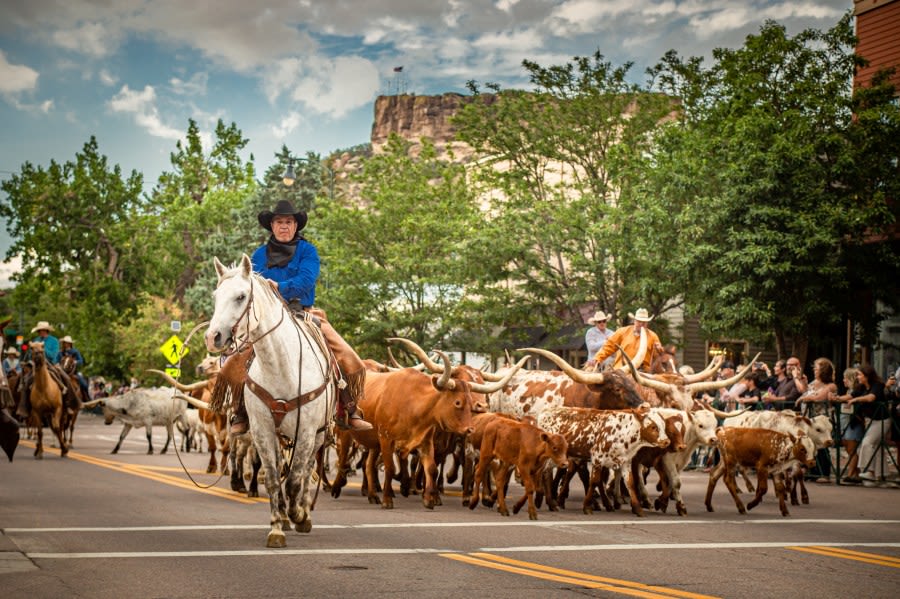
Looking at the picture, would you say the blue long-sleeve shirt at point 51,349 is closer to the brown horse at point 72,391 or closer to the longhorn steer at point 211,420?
the brown horse at point 72,391

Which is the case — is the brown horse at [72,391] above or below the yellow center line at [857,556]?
above

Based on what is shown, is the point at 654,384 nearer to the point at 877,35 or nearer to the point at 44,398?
the point at 44,398

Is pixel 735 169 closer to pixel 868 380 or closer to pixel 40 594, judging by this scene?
pixel 868 380

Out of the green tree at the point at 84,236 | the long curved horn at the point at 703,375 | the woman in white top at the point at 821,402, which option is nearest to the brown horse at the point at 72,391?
the long curved horn at the point at 703,375

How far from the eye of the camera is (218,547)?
10891mm

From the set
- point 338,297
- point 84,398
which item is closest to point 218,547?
point 84,398

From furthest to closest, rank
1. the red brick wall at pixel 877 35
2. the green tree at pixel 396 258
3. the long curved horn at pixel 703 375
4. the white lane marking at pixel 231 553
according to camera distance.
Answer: the green tree at pixel 396 258 → the red brick wall at pixel 877 35 → the long curved horn at pixel 703 375 → the white lane marking at pixel 231 553

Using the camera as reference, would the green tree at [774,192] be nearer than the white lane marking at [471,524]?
No

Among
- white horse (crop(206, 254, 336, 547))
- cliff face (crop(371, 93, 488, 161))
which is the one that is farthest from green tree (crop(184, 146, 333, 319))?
cliff face (crop(371, 93, 488, 161))

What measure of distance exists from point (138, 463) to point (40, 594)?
49.4ft

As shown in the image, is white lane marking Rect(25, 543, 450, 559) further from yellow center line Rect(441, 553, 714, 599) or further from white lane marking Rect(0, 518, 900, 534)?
white lane marking Rect(0, 518, 900, 534)

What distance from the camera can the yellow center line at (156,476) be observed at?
16172 mm

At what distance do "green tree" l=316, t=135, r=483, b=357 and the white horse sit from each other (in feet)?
95.0

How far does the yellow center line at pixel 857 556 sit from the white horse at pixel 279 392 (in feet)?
15.2
